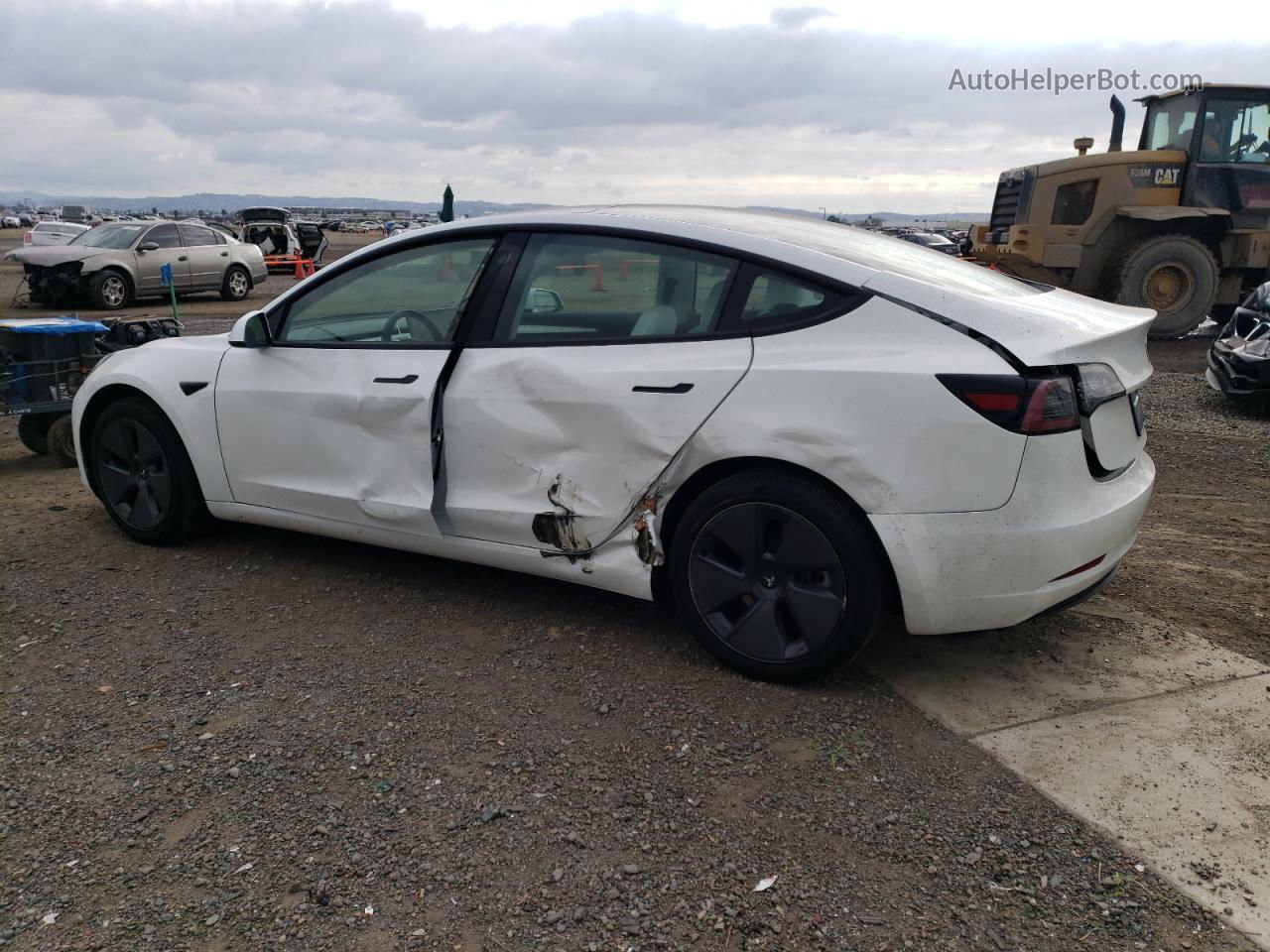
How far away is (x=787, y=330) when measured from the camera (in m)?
3.15

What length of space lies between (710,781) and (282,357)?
259 cm

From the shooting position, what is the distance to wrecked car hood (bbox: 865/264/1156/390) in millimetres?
2926

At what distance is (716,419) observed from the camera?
3164 millimetres

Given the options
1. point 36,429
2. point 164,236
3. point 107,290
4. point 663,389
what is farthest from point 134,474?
point 164,236

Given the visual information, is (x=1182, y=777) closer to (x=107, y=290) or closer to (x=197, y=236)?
(x=107, y=290)

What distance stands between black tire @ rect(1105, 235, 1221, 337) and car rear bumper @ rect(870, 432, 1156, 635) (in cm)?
1019

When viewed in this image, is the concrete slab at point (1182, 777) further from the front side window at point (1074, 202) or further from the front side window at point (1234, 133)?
the front side window at point (1234, 133)

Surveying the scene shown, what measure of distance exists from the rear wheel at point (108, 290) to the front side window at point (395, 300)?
14459mm

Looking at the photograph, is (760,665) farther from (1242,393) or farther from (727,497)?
(1242,393)

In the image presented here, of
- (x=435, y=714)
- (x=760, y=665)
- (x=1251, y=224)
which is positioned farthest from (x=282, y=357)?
(x=1251, y=224)

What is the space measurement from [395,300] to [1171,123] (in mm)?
11978

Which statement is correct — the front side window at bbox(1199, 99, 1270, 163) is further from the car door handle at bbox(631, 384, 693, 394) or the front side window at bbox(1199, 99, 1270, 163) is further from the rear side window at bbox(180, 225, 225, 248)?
the rear side window at bbox(180, 225, 225, 248)

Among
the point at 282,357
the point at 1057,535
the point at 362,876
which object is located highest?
the point at 282,357

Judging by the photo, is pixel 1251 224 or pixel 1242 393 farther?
pixel 1251 224
